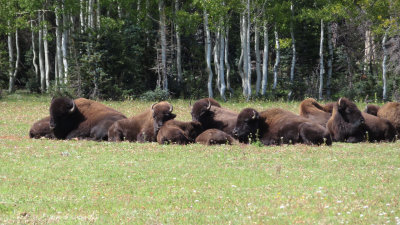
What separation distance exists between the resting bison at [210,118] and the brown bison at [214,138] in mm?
747

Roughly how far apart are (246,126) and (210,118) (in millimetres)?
1421

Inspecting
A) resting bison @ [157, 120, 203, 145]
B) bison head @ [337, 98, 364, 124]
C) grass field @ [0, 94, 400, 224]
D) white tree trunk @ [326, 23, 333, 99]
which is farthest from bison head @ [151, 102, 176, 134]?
white tree trunk @ [326, 23, 333, 99]

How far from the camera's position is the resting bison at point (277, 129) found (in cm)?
1659

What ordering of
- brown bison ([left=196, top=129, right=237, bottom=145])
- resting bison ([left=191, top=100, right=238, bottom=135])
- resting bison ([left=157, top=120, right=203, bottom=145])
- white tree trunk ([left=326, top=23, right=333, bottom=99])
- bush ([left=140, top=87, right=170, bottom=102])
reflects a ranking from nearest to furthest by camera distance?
brown bison ([left=196, top=129, right=237, bottom=145])
resting bison ([left=157, top=120, right=203, bottom=145])
resting bison ([left=191, top=100, right=238, bottom=135])
bush ([left=140, top=87, right=170, bottom=102])
white tree trunk ([left=326, top=23, right=333, bottom=99])

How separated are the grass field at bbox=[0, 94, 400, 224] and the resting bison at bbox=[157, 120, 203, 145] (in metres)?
0.66

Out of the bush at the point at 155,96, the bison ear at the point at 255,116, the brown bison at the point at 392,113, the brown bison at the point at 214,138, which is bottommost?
the bush at the point at 155,96

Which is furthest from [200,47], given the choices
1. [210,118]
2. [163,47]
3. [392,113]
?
[210,118]

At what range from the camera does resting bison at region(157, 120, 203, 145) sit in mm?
17172

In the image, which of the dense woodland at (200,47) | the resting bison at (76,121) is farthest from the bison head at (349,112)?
the dense woodland at (200,47)

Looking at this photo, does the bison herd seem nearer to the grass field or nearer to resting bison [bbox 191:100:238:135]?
resting bison [bbox 191:100:238:135]

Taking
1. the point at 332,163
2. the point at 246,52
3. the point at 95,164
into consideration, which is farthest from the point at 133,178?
the point at 246,52

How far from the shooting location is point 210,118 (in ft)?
60.3

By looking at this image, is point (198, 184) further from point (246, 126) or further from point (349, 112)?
point (349, 112)

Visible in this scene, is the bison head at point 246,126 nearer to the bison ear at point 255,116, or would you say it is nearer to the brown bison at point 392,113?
the bison ear at point 255,116
